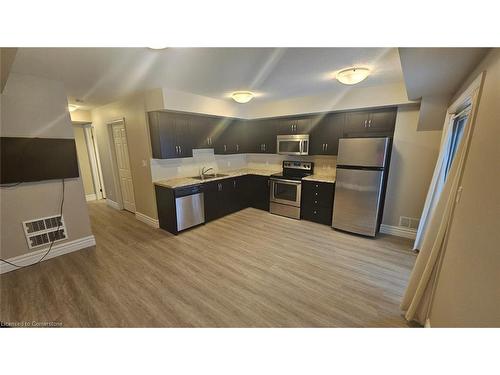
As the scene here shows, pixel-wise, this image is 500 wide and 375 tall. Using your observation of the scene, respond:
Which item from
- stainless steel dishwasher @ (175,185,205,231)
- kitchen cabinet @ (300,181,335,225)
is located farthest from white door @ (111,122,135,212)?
kitchen cabinet @ (300,181,335,225)

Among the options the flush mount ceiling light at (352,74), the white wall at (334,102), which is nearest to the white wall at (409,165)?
the white wall at (334,102)

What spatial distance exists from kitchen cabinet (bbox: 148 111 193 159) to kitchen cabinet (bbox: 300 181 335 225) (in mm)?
2519

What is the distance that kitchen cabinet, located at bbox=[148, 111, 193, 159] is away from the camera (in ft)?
10.6

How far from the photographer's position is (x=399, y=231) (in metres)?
3.24

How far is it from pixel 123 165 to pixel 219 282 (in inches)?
147

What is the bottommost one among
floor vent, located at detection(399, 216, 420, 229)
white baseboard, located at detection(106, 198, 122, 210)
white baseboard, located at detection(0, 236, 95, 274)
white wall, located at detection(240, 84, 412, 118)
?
white baseboard, located at detection(0, 236, 95, 274)

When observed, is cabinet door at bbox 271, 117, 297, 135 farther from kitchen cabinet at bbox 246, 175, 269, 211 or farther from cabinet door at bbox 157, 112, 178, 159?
cabinet door at bbox 157, 112, 178, 159

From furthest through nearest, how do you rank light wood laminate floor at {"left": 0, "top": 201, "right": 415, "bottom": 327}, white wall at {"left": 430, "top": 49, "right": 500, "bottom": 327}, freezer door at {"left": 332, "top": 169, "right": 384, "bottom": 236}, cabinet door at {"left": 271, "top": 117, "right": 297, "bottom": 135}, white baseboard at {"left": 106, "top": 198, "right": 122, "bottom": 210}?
1. white baseboard at {"left": 106, "top": 198, "right": 122, "bottom": 210}
2. cabinet door at {"left": 271, "top": 117, "right": 297, "bottom": 135}
3. freezer door at {"left": 332, "top": 169, "right": 384, "bottom": 236}
4. light wood laminate floor at {"left": 0, "top": 201, "right": 415, "bottom": 327}
5. white wall at {"left": 430, "top": 49, "right": 500, "bottom": 327}

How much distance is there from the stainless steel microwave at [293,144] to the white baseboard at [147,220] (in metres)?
3.00

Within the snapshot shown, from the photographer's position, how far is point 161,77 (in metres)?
2.54

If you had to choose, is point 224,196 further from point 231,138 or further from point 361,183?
point 361,183

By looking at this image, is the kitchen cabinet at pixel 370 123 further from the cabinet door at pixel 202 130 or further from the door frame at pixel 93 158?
the door frame at pixel 93 158
